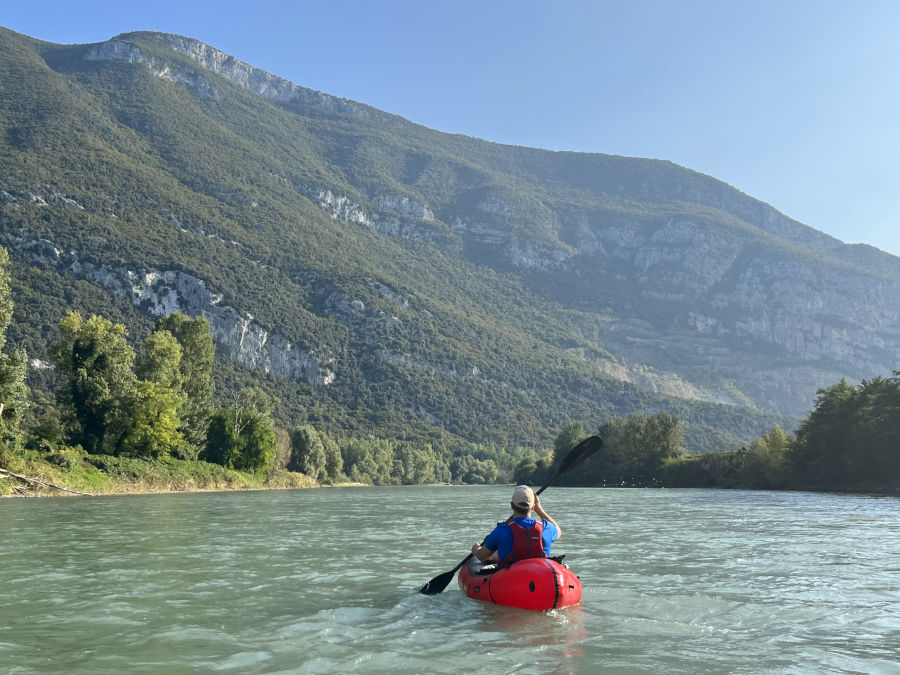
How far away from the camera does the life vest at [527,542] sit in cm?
1105

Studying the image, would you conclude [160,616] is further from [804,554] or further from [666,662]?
[804,554]

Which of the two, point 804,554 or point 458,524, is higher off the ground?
point 804,554

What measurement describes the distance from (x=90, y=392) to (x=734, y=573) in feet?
157

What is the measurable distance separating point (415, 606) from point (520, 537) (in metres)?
2.18

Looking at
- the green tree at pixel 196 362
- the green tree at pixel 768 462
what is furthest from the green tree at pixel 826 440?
the green tree at pixel 196 362

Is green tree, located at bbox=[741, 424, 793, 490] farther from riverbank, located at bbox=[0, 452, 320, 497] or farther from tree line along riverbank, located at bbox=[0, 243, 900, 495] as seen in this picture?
riverbank, located at bbox=[0, 452, 320, 497]

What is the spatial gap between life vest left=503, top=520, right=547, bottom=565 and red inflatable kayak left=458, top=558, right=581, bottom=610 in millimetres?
328

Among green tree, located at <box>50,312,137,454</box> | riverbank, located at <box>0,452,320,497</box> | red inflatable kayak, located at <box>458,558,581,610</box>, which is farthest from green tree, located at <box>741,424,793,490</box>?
red inflatable kayak, located at <box>458,558,581,610</box>

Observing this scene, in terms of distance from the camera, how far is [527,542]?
1106 centimetres

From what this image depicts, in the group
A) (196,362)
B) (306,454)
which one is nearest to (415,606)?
(196,362)

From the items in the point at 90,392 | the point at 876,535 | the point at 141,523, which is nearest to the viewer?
the point at 876,535

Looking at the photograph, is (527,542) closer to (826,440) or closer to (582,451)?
(582,451)

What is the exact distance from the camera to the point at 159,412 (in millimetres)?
54656

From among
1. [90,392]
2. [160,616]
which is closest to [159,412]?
[90,392]
